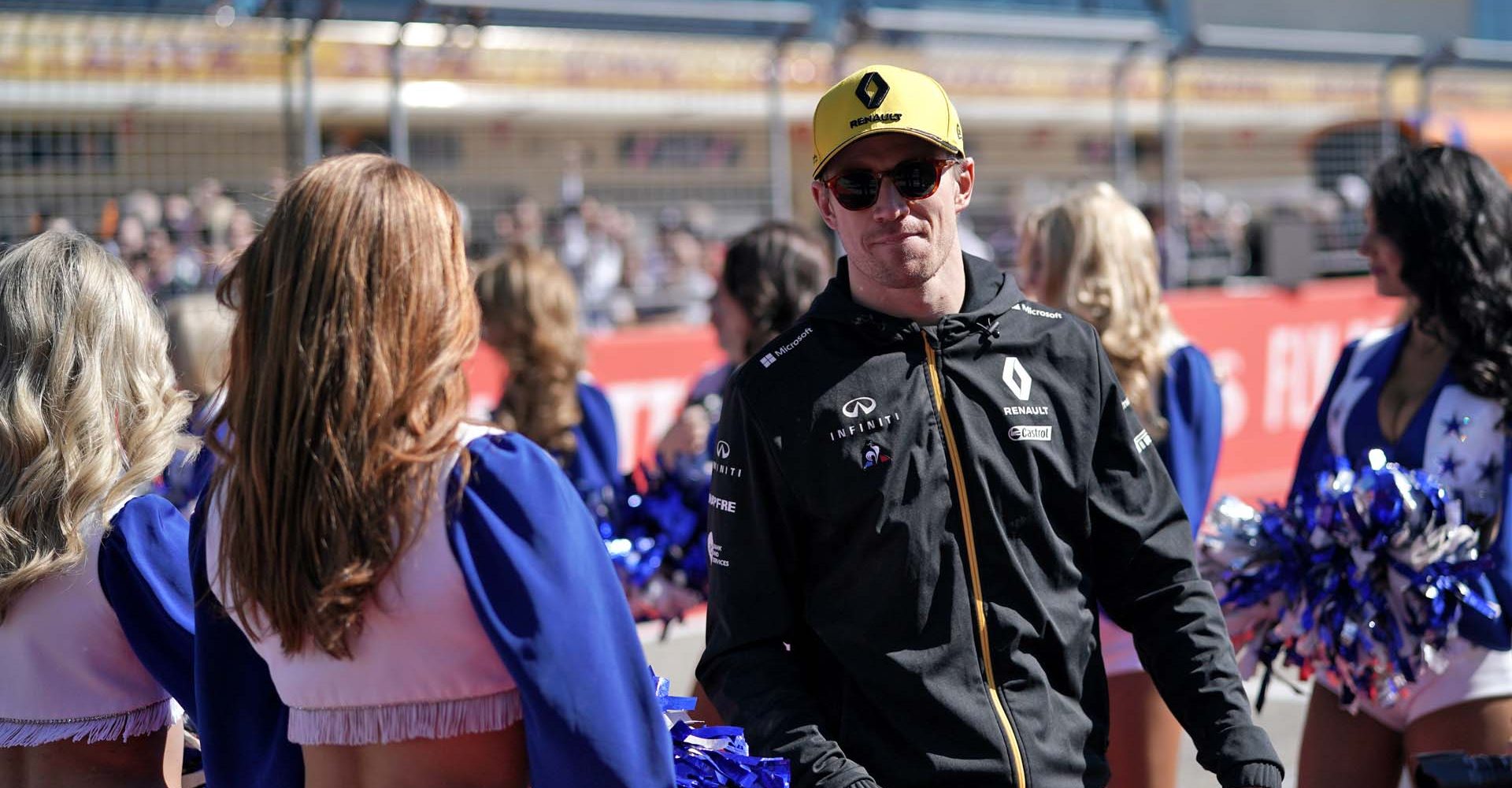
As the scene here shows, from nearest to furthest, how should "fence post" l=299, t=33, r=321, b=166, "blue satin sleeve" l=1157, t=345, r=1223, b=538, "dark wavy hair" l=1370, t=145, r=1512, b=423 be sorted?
"dark wavy hair" l=1370, t=145, r=1512, b=423 < "blue satin sleeve" l=1157, t=345, r=1223, b=538 < "fence post" l=299, t=33, r=321, b=166

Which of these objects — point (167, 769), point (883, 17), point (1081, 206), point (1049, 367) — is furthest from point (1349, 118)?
point (167, 769)

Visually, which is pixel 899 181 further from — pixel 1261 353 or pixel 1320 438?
pixel 1261 353

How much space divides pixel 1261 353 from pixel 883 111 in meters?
8.35

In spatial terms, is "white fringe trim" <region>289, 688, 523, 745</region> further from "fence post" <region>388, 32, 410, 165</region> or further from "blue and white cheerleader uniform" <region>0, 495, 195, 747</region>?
"fence post" <region>388, 32, 410, 165</region>

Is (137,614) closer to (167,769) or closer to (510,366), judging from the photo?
(167,769)

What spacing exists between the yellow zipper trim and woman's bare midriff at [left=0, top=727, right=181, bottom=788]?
152 centimetres

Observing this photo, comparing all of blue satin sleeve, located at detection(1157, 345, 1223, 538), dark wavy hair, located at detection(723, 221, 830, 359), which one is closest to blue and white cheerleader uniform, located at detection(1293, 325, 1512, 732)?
blue satin sleeve, located at detection(1157, 345, 1223, 538)

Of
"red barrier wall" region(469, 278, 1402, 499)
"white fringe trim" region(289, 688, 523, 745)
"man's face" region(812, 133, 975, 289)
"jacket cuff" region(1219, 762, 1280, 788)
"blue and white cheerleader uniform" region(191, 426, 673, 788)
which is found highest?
"man's face" region(812, 133, 975, 289)

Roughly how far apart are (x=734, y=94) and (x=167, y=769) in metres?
6.97

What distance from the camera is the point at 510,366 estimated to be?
4.78 meters

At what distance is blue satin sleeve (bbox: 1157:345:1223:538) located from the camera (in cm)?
373

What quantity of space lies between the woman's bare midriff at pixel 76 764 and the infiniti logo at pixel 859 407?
1.41 m

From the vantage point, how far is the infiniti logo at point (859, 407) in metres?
2.45

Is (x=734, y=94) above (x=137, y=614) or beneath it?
above
